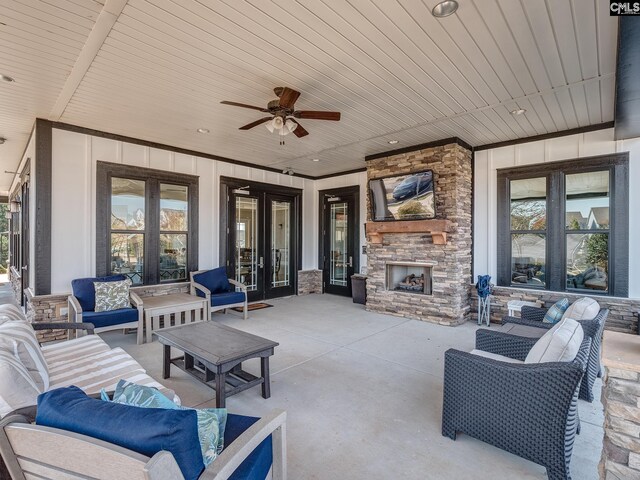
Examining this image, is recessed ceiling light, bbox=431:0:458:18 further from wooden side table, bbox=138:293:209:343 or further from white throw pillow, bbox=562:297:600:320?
wooden side table, bbox=138:293:209:343

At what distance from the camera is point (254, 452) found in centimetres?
160

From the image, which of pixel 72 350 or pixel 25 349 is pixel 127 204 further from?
pixel 25 349

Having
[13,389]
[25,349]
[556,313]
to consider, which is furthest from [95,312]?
[556,313]

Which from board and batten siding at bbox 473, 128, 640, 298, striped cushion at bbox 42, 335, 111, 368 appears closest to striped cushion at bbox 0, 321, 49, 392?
striped cushion at bbox 42, 335, 111, 368

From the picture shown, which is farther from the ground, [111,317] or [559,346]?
[559,346]

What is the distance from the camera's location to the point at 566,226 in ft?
17.1

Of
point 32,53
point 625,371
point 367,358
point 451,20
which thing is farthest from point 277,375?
point 32,53

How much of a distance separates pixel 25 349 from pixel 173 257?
13.4 ft

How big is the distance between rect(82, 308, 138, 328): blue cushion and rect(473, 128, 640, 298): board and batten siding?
5.67 m

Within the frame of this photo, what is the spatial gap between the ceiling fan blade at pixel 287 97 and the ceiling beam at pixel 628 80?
2726 millimetres

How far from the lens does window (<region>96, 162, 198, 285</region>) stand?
5250 millimetres

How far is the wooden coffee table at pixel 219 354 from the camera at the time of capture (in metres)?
2.70

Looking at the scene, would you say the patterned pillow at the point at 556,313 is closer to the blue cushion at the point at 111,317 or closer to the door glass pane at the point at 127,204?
the blue cushion at the point at 111,317

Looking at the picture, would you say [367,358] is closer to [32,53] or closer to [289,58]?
[289,58]
